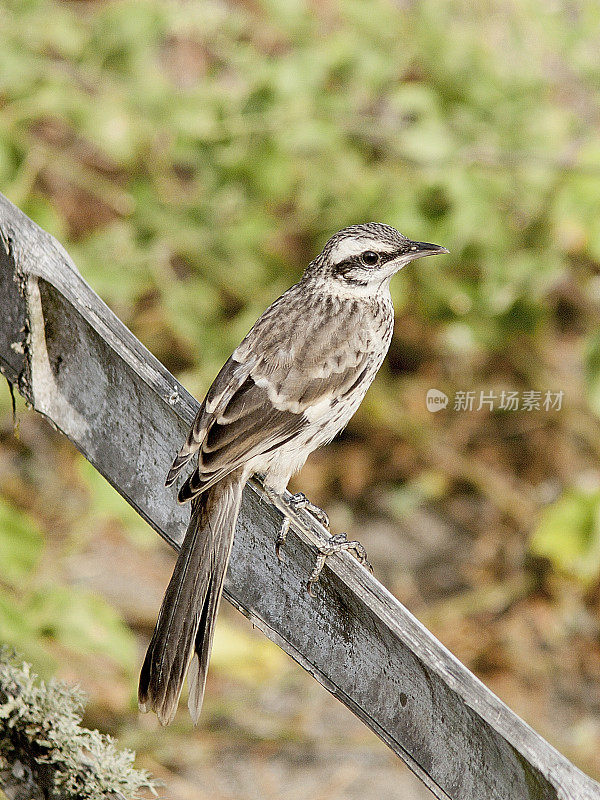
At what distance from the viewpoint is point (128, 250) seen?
4074 millimetres

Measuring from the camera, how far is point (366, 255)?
2123mm

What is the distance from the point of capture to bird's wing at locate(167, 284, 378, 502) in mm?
1737

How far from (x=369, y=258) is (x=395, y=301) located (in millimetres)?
2086

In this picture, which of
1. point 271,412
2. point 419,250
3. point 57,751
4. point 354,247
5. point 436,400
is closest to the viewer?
point 57,751

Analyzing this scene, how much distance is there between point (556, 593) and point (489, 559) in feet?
1.19

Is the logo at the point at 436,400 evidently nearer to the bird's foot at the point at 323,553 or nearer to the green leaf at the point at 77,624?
the green leaf at the point at 77,624

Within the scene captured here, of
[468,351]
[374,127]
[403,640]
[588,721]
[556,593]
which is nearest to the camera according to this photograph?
[403,640]

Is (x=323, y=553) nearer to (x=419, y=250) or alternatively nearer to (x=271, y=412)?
(x=271, y=412)

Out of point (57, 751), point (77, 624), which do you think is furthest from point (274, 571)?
point (77, 624)

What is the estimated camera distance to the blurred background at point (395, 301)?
12.0 ft

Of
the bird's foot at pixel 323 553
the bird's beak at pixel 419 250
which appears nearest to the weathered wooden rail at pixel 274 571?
the bird's foot at pixel 323 553

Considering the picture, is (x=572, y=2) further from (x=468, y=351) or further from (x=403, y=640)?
(x=403, y=640)

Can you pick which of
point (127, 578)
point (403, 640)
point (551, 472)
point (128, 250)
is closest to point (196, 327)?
point (128, 250)

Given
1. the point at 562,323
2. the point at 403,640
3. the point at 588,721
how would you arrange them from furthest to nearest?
the point at 562,323 < the point at 588,721 < the point at 403,640
